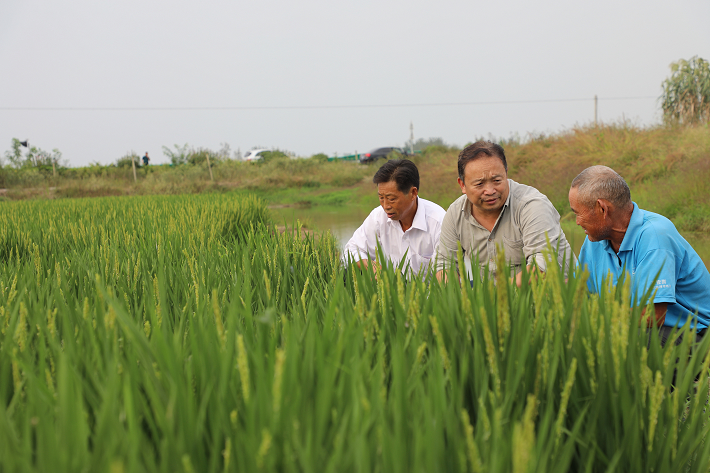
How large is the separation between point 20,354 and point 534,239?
2180 mm

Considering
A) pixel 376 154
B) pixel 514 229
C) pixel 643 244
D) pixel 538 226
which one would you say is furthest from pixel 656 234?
pixel 376 154

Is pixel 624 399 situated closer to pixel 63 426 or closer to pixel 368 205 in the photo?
pixel 63 426

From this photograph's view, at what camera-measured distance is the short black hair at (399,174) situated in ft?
10.9

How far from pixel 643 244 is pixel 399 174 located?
1576mm

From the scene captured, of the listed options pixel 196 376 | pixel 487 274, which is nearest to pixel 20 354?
pixel 196 376

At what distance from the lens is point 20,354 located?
1172 millimetres

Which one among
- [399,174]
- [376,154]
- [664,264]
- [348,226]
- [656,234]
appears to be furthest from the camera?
[376,154]

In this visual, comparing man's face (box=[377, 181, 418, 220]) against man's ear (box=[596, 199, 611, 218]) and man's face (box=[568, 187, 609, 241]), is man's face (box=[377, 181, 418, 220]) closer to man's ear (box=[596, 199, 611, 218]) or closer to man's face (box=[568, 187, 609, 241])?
man's face (box=[568, 187, 609, 241])

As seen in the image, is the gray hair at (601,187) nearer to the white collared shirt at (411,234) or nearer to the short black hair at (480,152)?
the short black hair at (480,152)

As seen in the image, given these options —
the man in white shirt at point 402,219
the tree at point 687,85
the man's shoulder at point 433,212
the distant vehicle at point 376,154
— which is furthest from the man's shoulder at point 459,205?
the distant vehicle at point 376,154

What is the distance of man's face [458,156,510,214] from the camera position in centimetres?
253

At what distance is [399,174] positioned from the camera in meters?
3.30

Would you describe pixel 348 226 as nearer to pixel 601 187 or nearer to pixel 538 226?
pixel 538 226

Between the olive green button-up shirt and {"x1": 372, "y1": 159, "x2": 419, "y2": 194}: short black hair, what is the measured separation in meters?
0.52
